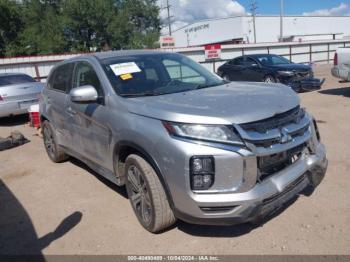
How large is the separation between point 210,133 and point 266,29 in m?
68.2

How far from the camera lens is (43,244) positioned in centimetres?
358

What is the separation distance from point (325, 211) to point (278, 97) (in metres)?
1.30

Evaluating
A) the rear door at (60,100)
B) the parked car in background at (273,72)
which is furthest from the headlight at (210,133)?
the parked car in background at (273,72)

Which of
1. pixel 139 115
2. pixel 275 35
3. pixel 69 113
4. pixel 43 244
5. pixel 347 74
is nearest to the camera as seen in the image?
pixel 139 115

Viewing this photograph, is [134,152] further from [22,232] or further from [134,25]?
[134,25]

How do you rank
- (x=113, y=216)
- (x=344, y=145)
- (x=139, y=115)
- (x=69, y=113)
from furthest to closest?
1. (x=344, y=145)
2. (x=69, y=113)
3. (x=113, y=216)
4. (x=139, y=115)

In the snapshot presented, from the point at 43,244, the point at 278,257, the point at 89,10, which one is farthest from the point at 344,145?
the point at 89,10

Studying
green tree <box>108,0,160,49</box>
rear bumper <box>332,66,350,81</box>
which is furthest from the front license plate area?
green tree <box>108,0,160,49</box>

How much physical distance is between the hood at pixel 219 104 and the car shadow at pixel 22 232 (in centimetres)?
153

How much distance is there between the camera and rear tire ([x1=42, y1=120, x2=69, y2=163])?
580cm

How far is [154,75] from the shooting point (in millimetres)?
4160

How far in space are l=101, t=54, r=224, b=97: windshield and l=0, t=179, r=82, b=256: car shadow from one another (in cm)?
158

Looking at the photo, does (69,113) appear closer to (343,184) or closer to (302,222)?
(302,222)

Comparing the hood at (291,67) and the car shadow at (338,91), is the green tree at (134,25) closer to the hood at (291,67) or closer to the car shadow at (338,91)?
the hood at (291,67)
